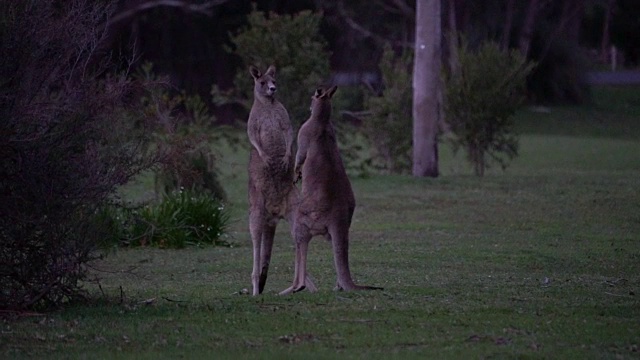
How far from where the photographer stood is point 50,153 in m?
9.51

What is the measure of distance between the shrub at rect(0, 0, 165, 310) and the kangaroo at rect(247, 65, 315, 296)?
1545 mm

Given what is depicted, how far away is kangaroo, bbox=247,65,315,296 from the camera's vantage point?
37.1 feet

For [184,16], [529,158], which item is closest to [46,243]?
[529,158]

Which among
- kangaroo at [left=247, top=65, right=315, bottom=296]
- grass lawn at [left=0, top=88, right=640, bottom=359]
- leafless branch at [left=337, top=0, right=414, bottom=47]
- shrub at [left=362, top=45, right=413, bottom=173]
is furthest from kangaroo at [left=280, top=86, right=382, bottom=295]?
leafless branch at [left=337, top=0, right=414, bottom=47]

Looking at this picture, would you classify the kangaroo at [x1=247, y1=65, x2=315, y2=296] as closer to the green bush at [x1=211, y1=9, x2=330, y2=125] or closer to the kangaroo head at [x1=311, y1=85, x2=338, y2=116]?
the kangaroo head at [x1=311, y1=85, x2=338, y2=116]

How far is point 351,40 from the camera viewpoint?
49.8m

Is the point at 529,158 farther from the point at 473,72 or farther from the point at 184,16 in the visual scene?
the point at 184,16

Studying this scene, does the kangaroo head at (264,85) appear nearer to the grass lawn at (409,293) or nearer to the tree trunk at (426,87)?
the grass lawn at (409,293)

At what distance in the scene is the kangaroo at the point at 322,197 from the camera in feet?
35.4

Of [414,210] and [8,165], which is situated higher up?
[8,165]

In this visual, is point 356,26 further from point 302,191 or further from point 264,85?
point 302,191

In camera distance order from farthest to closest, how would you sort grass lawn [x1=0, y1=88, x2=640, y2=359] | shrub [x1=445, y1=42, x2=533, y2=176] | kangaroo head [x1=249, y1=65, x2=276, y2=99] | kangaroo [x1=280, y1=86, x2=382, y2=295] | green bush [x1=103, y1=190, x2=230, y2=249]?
shrub [x1=445, y1=42, x2=533, y2=176]
green bush [x1=103, y1=190, x2=230, y2=249]
kangaroo head [x1=249, y1=65, x2=276, y2=99]
kangaroo [x1=280, y1=86, x2=382, y2=295]
grass lawn [x1=0, y1=88, x2=640, y2=359]

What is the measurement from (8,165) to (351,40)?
40926 mm

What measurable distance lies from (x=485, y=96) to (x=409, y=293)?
54.2 feet
